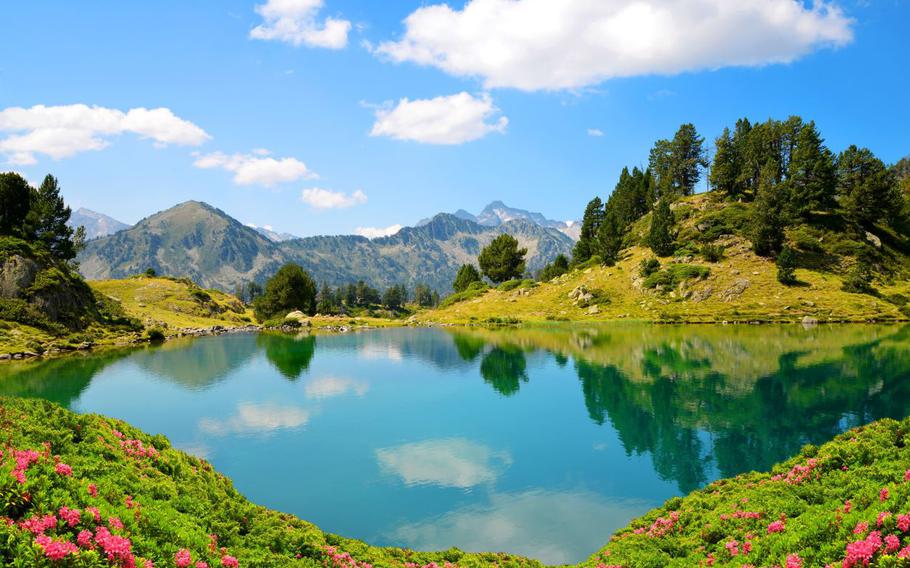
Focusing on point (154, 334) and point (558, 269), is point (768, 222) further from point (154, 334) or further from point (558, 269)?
point (154, 334)

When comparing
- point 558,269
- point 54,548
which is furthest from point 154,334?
point 558,269

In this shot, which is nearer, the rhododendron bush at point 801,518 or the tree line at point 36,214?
the rhododendron bush at point 801,518

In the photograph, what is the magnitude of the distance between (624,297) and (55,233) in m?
150

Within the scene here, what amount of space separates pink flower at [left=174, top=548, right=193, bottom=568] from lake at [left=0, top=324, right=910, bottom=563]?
1304cm

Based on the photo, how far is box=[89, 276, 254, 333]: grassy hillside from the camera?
13674 centimetres

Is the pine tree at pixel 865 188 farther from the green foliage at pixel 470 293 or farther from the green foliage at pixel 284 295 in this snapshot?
the green foliage at pixel 284 295

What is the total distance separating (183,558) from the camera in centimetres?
1100

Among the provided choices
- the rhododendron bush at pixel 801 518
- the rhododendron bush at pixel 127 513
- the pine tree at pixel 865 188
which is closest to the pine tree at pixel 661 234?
the pine tree at pixel 865 188

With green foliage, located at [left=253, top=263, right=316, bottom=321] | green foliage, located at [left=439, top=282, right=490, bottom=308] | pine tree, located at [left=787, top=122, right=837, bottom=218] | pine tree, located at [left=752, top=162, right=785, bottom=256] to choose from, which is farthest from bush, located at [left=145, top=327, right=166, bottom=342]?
pine tree, located at [left=787, top=122, right=837, bottom=218]

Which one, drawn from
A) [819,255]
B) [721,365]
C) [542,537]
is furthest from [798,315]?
[542,537]

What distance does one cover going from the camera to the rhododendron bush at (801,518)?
12.3m

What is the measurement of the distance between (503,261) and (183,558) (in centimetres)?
17926

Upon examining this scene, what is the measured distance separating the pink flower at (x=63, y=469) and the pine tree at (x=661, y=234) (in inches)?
5832

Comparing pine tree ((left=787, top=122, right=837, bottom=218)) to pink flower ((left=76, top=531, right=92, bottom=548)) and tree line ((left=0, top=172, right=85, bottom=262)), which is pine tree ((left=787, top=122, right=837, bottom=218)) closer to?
pink flower ((left=76, top=531, right=92, bottom=548))
